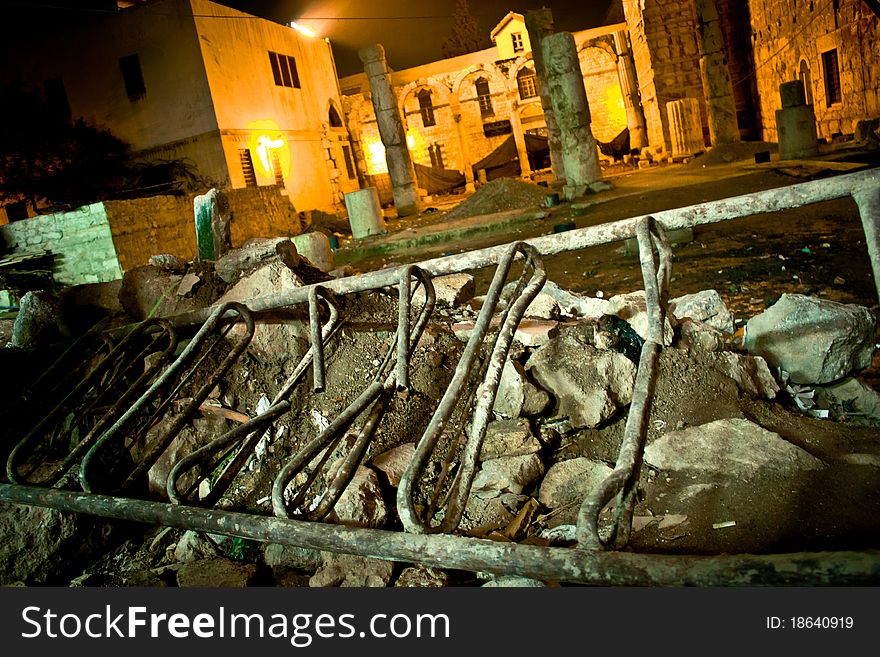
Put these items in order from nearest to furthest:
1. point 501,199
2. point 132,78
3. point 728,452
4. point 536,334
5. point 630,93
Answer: point 728,452 < point 536,334 < point 501,199 < point 132,78 < point 630,93

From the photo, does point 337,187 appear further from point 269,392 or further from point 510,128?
point 269,392

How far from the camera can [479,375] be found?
6.65 ft

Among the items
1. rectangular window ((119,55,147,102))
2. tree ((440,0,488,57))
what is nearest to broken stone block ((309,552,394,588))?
rectangular window ((119,55,147,102))

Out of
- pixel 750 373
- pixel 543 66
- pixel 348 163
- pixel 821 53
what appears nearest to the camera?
pixel 750 373

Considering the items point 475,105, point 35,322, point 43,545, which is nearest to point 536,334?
point 43,545

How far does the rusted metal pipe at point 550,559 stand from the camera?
995 mm

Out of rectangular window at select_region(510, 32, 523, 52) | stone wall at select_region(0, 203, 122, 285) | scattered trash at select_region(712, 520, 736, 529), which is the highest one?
rectangular window at select_region(510, 32, 523, 52)

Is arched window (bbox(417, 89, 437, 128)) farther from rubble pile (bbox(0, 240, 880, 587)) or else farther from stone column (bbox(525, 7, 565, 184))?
rubble pile (bbox(0, 240, 880, 587))

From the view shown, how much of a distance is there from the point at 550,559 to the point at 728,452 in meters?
1.23

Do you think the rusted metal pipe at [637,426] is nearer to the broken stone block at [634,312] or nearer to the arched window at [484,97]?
the broken stone block at [634,312]

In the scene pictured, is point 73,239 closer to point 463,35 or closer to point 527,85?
point 527,85

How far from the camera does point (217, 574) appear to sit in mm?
2119

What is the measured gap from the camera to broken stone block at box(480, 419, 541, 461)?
7.76ft

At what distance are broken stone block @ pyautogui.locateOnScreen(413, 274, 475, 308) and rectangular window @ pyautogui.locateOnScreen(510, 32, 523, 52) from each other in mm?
32539
